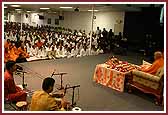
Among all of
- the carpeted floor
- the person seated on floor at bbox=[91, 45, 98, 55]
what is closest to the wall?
the person seated on floor at bbox=[91, 45, 98, 55]

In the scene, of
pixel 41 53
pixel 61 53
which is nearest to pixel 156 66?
pixel 61 53

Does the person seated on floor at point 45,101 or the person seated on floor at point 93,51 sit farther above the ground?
the person seated on floor at point 93,51

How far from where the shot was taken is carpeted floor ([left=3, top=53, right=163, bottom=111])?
3949 millimetres

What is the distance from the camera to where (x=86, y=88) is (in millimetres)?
4742

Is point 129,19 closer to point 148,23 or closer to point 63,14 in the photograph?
point 148,23

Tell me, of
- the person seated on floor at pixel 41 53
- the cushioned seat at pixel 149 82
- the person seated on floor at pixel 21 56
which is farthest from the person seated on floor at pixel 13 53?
the cushioned seat at pixel 149 82

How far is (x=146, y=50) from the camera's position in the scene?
912 centimetres

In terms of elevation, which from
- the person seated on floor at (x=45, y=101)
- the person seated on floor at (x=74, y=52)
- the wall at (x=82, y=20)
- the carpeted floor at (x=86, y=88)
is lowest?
the carpeted floor at (x=86, y=88)

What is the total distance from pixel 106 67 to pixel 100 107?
117 cm

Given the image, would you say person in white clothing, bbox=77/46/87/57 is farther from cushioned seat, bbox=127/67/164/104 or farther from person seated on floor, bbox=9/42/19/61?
cushioned seat, bbox=127/67/164/104

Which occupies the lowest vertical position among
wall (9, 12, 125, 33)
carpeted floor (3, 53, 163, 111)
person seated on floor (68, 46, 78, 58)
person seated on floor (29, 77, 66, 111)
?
carpeted floor (3, 53, 163, 111)

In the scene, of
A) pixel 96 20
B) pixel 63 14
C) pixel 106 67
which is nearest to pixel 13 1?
pixel 106 67

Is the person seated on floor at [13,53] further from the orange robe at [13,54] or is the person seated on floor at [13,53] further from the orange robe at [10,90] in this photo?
the orange robe at [10,90]

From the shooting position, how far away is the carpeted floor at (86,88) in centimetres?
395
